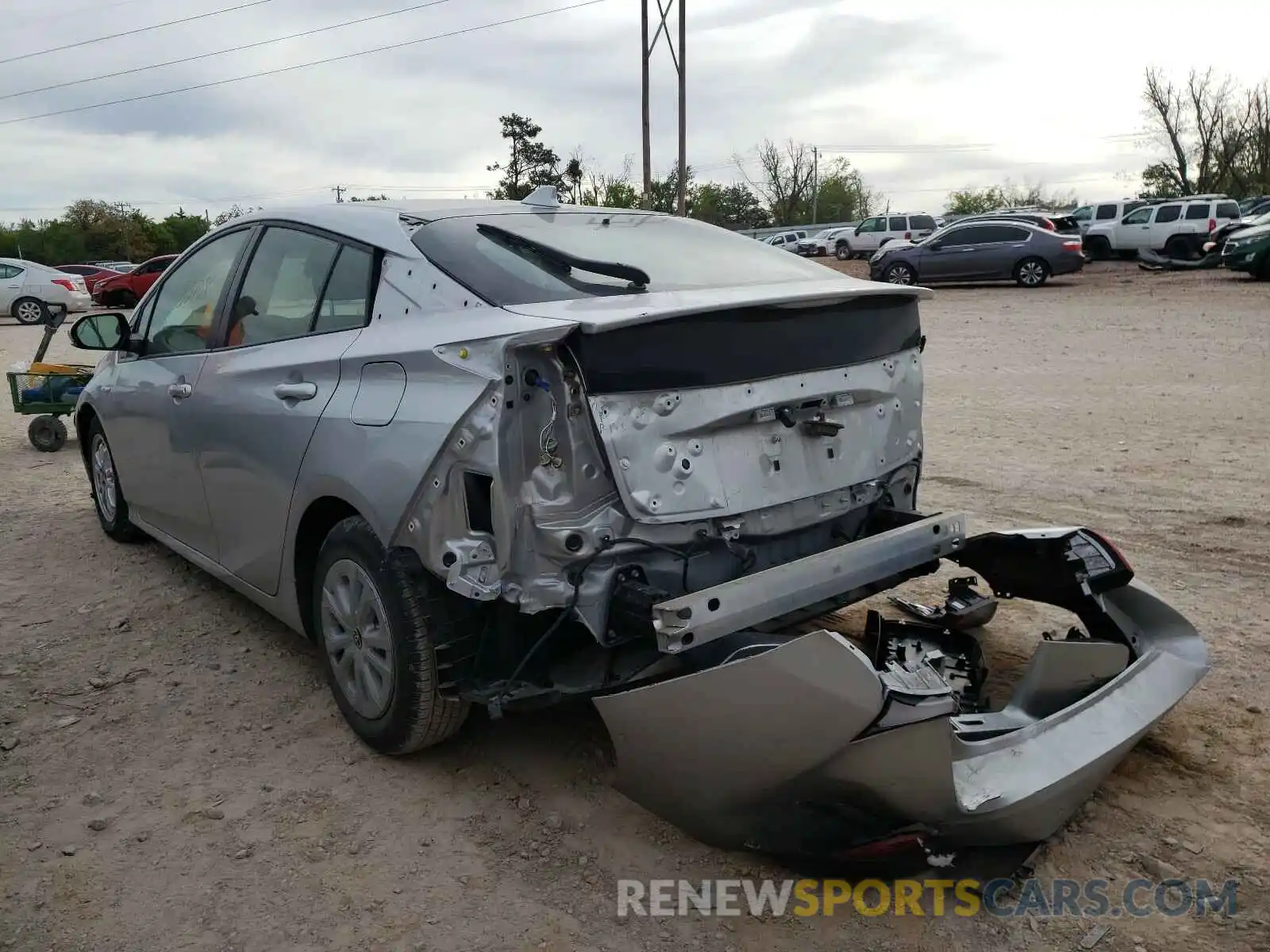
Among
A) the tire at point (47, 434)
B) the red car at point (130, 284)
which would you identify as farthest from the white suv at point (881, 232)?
the tire at point (47, 434)

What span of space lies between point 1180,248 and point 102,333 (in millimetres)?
27004

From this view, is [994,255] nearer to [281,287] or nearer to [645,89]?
[645,89]

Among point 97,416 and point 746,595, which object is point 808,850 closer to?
point 746,595

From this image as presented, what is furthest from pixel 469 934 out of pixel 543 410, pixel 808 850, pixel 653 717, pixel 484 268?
pixel 484 268

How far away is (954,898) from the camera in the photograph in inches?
100

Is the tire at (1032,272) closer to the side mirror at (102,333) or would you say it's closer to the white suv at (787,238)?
the white suv at (787,238)

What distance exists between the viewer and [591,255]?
3.26m

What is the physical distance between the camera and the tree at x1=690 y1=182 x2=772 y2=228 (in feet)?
229

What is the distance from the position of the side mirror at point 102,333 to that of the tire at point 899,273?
68.2ft

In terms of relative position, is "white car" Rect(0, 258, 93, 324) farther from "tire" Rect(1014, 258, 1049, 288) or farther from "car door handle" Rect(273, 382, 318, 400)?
"car door handle" Rect(273, 382, 318, 400)

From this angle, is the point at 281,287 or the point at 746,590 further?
the point at 281,287

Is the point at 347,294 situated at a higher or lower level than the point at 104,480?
higher

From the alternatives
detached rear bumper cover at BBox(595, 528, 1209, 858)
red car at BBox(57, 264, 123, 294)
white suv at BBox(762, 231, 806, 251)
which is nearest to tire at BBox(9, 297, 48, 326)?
red car at BBox(57, 264, 123, 294)

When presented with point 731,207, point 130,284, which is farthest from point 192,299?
point 731,207
